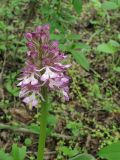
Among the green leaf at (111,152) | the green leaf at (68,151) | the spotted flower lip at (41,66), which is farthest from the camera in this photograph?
the green leaf at (68,151)

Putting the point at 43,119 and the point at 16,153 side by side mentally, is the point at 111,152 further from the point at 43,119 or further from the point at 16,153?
the point at 16,153

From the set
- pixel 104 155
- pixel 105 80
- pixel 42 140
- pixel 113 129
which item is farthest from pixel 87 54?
pixel 104 155

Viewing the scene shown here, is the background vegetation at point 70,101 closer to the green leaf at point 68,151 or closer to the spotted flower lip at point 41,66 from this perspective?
the green leaf at point 68,151

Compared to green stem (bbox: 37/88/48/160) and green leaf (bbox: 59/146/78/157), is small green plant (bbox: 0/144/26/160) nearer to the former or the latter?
green stem (bbox: 37/88/48/160)

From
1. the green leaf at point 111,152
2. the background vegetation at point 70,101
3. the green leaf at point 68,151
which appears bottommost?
the green leaf at point 68,151

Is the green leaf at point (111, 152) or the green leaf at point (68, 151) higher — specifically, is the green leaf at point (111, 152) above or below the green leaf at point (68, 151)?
above

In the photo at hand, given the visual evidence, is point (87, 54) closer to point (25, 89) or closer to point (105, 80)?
point (105, 80)

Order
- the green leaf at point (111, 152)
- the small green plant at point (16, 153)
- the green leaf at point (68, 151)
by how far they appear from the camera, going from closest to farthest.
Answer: the green leaf at point (111, 152) → the small green plant at point (16, 153) → the green leaf at point (68, 151)

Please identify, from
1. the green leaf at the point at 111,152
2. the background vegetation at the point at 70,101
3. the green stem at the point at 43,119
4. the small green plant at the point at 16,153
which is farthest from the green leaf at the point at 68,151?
the green leaf at the point at 111,152
